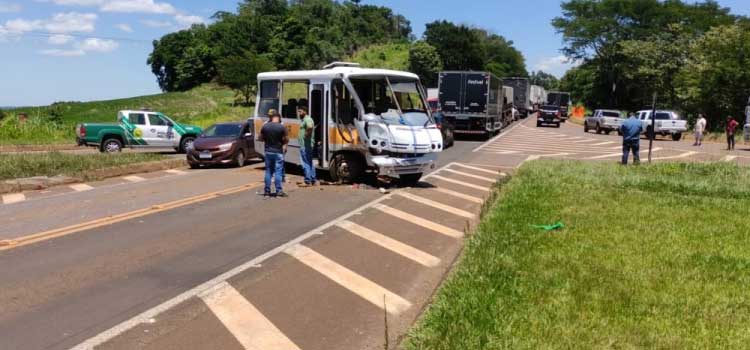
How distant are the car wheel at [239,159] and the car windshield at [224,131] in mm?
645

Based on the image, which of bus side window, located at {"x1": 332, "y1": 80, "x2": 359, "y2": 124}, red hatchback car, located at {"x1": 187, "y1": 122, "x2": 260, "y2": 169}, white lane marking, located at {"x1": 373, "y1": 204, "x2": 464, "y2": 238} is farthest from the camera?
red hatchback car, located at {"x1": 187, "y1": 122, "x2": 260, "y2": 169}

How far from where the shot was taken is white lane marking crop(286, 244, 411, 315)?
22.0 ft

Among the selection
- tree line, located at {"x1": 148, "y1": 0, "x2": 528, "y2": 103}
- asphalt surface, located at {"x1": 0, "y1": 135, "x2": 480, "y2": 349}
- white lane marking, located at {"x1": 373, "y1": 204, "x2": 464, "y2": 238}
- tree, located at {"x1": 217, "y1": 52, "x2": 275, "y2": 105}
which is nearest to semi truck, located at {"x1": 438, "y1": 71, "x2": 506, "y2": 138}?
asphalt surface, located at {"x1": 0, "y1": 135, "x2": 480, "y2": 349}

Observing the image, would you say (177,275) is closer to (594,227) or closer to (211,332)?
(211,332)

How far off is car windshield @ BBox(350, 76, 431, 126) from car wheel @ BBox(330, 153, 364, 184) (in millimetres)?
1202

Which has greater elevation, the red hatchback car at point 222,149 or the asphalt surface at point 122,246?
the red hatchback car at point 222,149

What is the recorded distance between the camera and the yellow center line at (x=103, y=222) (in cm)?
901

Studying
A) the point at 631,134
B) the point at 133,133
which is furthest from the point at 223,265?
the point at 133,133

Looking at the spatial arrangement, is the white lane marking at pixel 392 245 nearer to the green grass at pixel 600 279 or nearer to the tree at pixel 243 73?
the green grass at pixel 600 279

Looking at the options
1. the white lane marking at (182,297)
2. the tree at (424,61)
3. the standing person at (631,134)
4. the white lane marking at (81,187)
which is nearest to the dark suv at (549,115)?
the standing person at (631,134)

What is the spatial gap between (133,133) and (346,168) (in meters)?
13.8

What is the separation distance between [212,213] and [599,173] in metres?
9.84

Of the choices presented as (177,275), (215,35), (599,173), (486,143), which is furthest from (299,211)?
(215,35)

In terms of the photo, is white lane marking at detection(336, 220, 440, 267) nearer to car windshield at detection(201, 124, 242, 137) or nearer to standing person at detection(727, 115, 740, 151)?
car windshield at detection(201, 124, 242, 137)
